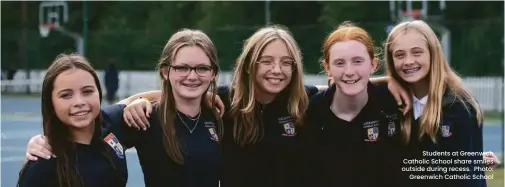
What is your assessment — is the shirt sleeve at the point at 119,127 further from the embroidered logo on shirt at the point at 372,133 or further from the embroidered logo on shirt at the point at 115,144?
the embroidered logo on shirt at the point at 372,133

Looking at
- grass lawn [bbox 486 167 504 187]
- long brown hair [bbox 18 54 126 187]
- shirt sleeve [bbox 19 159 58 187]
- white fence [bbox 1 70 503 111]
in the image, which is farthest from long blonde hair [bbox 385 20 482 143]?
white fence [bbox 1 70 503 111]

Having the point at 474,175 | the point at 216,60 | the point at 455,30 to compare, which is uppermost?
the point at 455,30

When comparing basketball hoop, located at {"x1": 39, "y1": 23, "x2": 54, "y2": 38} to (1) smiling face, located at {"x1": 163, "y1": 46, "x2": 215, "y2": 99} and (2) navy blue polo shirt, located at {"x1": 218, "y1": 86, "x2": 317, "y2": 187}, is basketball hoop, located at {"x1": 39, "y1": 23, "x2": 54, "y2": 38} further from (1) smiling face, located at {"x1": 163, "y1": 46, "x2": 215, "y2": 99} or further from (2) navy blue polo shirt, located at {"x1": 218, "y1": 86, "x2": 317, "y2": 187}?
(1) smiling face, located at {"x1": 163, "y1": 46, "x2": 215, "y2": 99}

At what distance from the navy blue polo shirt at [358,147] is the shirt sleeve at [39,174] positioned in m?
1.16

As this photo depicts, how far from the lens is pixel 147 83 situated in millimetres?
26922

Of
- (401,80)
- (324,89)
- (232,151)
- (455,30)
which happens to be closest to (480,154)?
(401,80)

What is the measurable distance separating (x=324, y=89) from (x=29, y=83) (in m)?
25.2

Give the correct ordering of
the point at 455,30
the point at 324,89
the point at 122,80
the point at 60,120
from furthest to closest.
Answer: the point at 122,80
the point at 455,30
the point at 324,89
the point at 60,120

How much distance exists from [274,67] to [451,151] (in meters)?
0.82

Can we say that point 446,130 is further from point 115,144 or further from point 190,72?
point 115,144

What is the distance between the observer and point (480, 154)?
3.34 m

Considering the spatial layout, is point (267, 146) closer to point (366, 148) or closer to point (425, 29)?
point (366, 148)

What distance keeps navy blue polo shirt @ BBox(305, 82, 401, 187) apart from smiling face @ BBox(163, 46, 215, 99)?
1.86 ft

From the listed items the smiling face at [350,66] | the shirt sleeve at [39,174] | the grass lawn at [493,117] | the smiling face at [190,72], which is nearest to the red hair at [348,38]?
the smiling face at [350,66]
